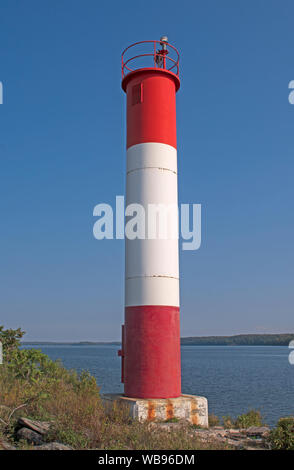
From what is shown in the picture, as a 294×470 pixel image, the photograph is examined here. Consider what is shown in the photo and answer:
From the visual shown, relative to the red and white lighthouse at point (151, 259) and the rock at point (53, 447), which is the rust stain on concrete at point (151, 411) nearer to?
the red and white lighthouse at point (151, 259)

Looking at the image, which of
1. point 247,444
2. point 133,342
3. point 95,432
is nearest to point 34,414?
point 95,432

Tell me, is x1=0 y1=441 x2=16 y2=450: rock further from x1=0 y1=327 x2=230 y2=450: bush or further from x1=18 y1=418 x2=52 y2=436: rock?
x1=18 y1=418 x2=52 y2=436: rock

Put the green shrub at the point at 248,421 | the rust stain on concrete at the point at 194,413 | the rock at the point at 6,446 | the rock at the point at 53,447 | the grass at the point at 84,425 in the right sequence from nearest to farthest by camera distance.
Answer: the rock at the point at 53,447, the rock at the point at 6,446, the grass at the point at 84,425, the rust stain on concrete at the point at 194,413, the green shrub at the point at 248,421

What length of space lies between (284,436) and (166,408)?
123 inches

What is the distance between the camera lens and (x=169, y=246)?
41.5ft

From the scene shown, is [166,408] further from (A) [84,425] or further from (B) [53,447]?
(B) [53,447]

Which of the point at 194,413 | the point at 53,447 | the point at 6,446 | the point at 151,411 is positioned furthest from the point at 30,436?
the point at 194,413

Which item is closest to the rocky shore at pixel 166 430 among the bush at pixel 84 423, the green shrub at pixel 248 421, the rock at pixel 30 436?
the rock at pixel 30 436

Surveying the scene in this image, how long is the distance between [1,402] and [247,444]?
6.10 m

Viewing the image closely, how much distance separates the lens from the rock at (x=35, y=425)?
8.85 m

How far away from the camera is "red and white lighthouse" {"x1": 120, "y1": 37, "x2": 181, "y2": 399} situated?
12.1m

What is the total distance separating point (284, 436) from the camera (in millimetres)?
9758

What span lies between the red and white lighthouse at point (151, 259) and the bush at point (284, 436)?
318cm

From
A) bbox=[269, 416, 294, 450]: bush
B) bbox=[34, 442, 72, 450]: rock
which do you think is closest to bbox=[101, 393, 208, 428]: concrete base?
bbox=[269, 416, 294, 450]: bush
